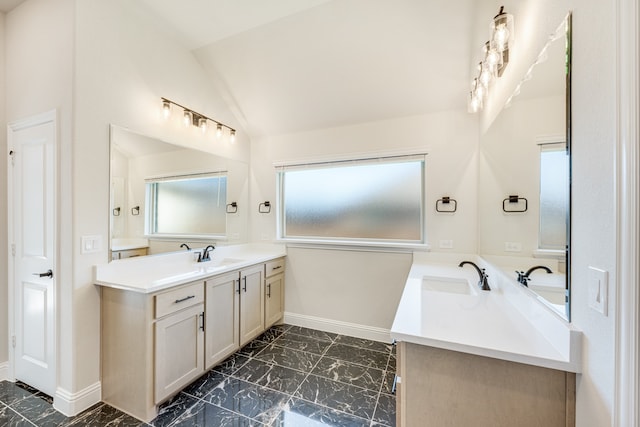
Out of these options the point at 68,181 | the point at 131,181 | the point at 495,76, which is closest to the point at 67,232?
the point at 68,181

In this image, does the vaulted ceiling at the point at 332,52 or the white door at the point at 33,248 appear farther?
the vaulted ceiling at the point at 332,52

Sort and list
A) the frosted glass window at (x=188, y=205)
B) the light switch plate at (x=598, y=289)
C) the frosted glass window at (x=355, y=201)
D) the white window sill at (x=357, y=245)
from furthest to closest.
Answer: the frosted glass window at (x=355, y=201)
the white window sill at (x=357, y=245)
the frosted glass window at (x=188, y=205)
the light switch plate at (x=598, y=289)

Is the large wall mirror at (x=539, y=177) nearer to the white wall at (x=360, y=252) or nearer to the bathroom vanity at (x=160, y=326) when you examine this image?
the white wall at (x=360, y=252)

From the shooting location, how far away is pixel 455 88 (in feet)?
7.95

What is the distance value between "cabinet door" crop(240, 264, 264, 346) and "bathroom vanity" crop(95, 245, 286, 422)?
40 millimetres

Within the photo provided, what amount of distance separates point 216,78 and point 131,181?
57.2 inches

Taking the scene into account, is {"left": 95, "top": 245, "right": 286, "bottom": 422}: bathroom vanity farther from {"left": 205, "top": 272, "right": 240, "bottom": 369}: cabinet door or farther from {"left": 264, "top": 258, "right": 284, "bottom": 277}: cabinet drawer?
{"left": 264, "top": 258, "right": 284, "bottom": 277}: cabinet drawer

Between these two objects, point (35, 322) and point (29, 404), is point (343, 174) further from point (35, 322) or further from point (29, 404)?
point (29, 404)

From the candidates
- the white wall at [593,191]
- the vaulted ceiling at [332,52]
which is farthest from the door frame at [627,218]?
the vaulted ceiling at [332,52]

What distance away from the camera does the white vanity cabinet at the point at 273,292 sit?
9.73 feet

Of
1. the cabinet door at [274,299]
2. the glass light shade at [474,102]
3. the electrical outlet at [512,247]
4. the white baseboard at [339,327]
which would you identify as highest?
the glass light shade at [474,102]

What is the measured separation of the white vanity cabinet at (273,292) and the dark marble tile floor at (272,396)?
0.41 meters

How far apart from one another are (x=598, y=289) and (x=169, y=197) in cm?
309

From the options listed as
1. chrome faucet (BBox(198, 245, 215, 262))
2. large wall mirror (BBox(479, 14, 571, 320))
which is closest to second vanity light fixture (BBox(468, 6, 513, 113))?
large wall mirror (BBox(479, 14, 571, 320))
